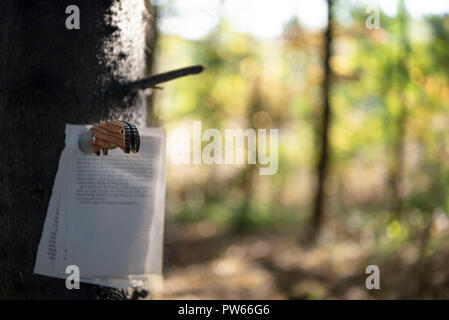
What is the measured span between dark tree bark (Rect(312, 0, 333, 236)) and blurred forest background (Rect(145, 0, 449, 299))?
0.03 m

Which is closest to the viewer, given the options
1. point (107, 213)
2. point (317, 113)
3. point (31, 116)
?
point (31, 116)

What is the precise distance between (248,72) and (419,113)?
24.6 ft

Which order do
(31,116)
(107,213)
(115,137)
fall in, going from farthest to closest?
1. (107,213)
2. (31,116)
3. (115,137)

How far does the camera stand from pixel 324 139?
33.4ft

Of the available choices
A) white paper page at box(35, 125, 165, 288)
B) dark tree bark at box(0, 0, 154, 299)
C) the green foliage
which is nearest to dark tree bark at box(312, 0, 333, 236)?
the green foliage

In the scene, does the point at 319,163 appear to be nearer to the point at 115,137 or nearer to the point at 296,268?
the point at 296,268

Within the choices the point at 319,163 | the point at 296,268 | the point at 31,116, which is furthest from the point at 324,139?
the point at 31,116

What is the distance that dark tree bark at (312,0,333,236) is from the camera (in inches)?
393

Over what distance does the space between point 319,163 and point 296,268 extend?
3.39 metres

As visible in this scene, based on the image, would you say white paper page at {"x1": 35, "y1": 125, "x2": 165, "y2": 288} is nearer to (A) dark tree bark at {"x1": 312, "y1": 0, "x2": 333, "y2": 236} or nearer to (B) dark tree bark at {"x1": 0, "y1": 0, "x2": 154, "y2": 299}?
(B) dark tree bark at {"x1": 0, "y1": 0, "x2": 154, "y2": 299}

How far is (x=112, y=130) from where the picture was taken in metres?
1.67

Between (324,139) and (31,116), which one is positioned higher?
(324,139)

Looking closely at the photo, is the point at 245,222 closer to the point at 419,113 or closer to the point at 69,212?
the point at 419,113

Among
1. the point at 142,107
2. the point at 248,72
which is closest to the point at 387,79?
the point at 248,72
